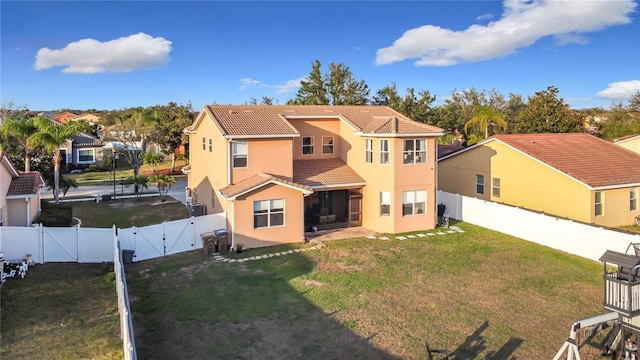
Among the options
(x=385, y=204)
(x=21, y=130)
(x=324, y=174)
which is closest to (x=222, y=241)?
(x=324, y=174)

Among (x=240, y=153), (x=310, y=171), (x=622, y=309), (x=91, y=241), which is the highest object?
(x=240, y=153)

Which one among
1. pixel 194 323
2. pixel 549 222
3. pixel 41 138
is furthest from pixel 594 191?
pixel 41 138

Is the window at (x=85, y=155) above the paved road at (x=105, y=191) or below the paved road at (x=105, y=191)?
above

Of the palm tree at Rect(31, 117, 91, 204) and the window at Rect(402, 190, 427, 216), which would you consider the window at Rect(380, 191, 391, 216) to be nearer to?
the window at Rect(402, 190, 427, 216)

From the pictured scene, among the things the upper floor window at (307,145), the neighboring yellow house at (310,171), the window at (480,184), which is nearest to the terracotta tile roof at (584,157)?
the window at (480,184)

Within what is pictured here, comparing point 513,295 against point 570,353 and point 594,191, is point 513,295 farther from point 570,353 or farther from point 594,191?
point 594,191

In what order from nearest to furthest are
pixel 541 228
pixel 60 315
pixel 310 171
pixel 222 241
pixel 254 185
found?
pixel 60 315, pixel 222 241, pixel 254 185, pixel 541 228, pixel 310 171

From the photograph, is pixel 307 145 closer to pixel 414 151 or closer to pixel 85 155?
pixel 414 151

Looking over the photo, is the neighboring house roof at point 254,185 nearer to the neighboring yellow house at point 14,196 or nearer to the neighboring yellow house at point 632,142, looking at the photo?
the neighboring yellow house at point 14,196
